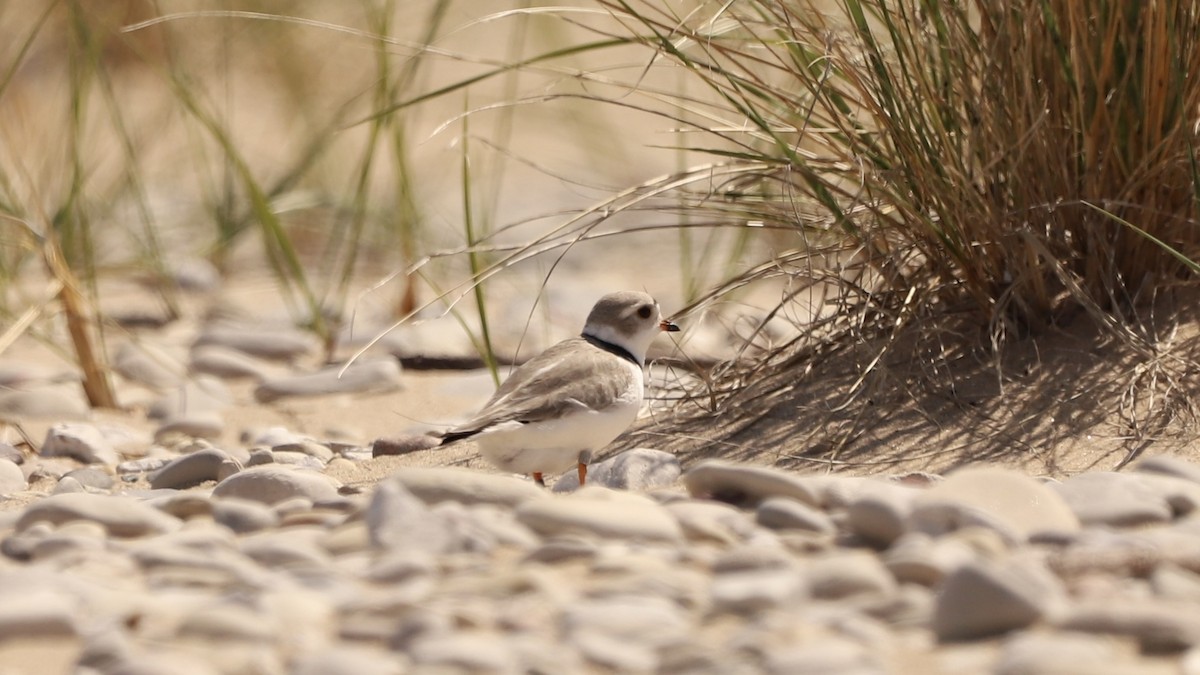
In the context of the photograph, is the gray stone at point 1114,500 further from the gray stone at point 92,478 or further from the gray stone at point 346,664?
the gray stone at point 92,478

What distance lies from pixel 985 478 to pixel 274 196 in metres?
4.37

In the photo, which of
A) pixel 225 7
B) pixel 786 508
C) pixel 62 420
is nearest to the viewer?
pixel 786 508

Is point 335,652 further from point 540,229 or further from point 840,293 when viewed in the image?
point 540,229

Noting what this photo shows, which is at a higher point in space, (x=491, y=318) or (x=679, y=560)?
(x=679, y=560)

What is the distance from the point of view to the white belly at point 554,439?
133 inches

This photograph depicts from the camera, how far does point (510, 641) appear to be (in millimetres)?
2049

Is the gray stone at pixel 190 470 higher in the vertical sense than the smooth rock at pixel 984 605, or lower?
lower

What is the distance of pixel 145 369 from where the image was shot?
17.8 feet

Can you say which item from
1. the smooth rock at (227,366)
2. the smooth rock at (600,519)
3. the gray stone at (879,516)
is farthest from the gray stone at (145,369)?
the gray stone at (879,516)

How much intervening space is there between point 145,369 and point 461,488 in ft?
9.91

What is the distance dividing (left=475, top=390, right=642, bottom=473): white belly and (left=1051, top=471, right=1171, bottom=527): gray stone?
1063 millimetres

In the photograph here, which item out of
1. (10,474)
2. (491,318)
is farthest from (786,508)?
(491,318)

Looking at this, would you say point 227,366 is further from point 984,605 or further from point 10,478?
point 984,605

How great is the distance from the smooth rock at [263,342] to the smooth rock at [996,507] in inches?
142
